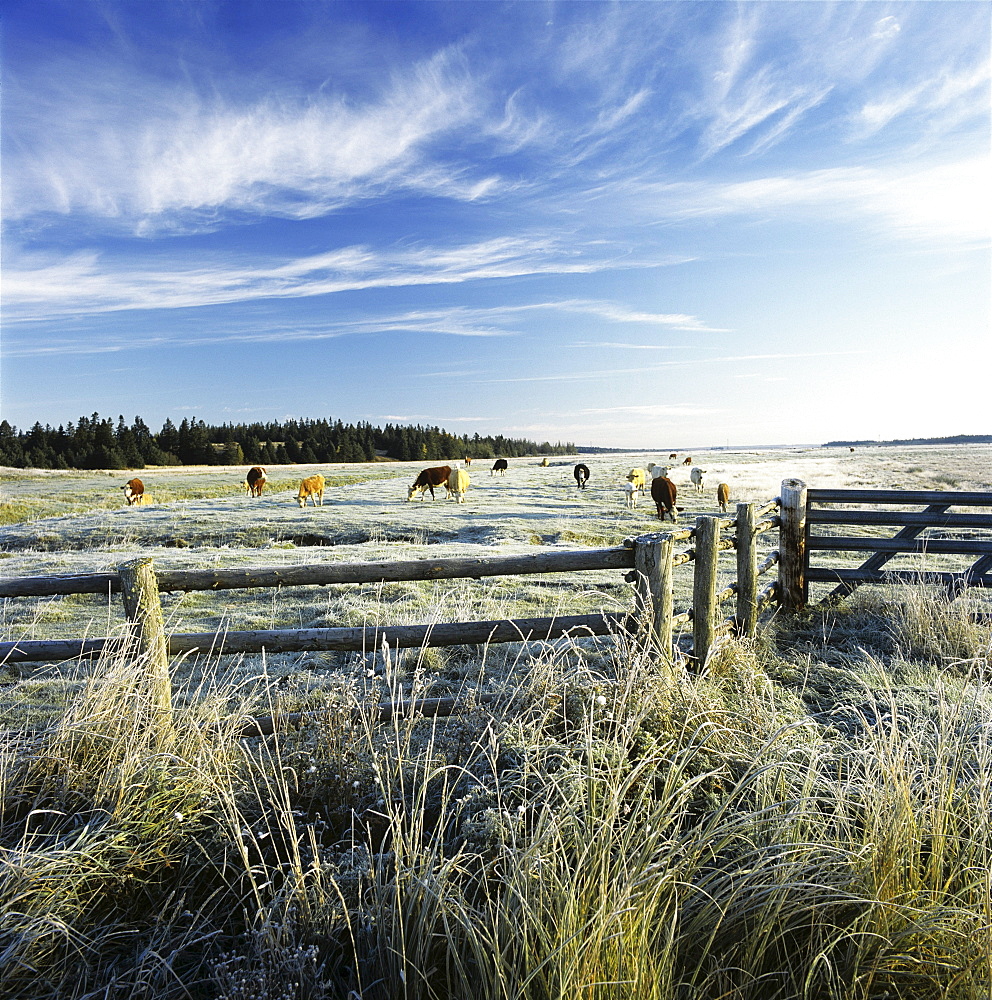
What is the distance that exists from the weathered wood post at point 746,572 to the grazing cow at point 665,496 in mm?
14737

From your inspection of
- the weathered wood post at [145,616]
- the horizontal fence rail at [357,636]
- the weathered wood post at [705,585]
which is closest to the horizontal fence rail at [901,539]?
the weathered wood post at [705,585]

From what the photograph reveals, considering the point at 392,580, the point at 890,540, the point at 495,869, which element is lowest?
the point at 495,869

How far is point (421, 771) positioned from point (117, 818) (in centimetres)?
159

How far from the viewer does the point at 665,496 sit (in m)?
22.3

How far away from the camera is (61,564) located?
1347 cm

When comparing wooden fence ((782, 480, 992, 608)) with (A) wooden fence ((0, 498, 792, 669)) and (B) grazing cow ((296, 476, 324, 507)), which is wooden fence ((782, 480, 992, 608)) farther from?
(B) grazing cow ((296, 476, 324, 507))

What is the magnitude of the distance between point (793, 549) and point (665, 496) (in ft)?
45.0

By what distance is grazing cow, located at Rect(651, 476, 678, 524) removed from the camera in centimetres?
2217

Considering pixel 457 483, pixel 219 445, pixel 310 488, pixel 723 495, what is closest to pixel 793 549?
pixel 723 495

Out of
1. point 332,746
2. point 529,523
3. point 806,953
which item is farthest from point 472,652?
point 529,523

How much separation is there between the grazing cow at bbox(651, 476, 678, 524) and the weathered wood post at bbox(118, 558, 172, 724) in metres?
19.3

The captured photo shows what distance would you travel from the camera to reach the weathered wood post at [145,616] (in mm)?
4410

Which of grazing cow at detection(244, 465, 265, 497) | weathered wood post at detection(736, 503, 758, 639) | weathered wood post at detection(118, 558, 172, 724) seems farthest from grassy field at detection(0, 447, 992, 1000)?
grazing cow at detection(244, 465, 265, 497)

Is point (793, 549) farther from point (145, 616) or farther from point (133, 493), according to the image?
point (133, 493)
